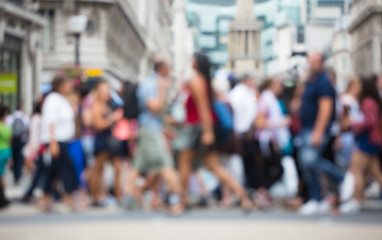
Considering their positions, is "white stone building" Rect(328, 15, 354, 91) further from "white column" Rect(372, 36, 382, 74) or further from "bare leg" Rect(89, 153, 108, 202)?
"bare leg" Rect(89, 153, 108, 202)

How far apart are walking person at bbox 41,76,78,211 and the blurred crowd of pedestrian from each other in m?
0.01

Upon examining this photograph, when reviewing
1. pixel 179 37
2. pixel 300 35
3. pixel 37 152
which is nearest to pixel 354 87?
pixel 37 152

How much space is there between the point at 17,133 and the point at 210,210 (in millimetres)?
9154

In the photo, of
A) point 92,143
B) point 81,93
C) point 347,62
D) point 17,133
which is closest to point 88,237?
point 92,143

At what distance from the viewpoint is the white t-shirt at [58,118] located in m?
10.8

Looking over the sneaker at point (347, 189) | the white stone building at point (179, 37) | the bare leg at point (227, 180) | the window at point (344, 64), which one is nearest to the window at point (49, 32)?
the sneaker at point (347, 189)

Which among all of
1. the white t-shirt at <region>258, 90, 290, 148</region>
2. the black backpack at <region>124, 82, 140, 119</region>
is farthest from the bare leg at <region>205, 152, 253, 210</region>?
the white t-shirt at <region>258, 90, 290, 148</region>

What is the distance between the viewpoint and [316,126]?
33.9 feet

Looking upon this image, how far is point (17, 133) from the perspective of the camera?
62.6 feet

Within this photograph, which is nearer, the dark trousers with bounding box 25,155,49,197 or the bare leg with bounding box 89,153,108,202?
the dark trousers with bounding box 25,155,49,197

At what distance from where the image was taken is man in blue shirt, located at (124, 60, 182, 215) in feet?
33.9

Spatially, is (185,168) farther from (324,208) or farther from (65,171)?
(324,208)

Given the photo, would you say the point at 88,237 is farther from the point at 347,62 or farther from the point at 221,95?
the point at 347,62

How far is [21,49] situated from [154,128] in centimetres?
2874
